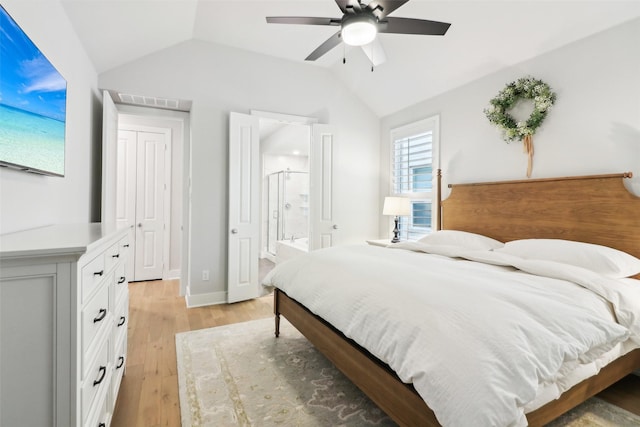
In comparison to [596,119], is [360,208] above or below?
below

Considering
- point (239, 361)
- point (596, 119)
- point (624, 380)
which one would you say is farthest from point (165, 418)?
point (596, 119)

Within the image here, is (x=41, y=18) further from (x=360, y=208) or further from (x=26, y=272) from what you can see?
(x=360, y=208)

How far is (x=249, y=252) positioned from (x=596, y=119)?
3507 millimetres

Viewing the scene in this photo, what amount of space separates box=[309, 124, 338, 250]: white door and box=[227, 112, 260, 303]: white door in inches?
30.3

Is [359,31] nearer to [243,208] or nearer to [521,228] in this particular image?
[521,228]

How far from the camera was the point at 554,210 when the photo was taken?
262 cm

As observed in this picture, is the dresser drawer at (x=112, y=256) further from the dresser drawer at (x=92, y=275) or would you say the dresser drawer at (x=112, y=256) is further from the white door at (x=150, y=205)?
the white door at (x=150, y=205)

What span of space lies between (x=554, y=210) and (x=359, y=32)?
6.99 ft

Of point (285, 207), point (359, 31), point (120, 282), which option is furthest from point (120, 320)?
point (285, 207)

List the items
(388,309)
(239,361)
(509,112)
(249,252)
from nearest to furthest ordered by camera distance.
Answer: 1. (388,309)
2. (239,361)
3. (509,112)
4. (249,252)

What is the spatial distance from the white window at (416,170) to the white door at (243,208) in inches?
78.0

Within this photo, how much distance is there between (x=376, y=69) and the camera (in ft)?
13.1

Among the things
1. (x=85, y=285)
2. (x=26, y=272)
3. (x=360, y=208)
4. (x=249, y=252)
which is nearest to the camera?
(x=26, y=272)

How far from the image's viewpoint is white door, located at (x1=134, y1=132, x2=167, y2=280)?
4.65 meters
